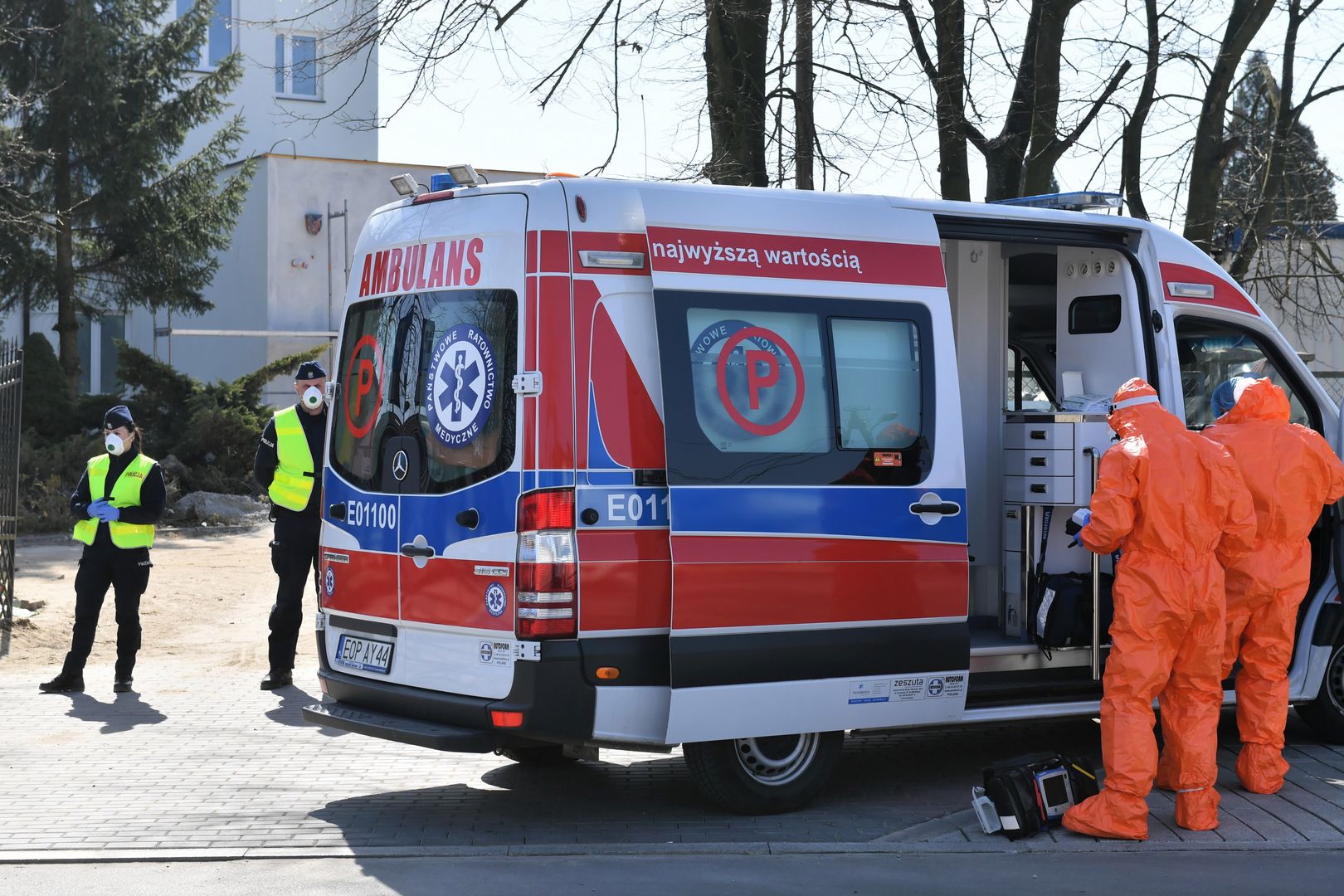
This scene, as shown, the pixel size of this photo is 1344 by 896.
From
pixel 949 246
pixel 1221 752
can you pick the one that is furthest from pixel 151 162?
pixel 1221 752

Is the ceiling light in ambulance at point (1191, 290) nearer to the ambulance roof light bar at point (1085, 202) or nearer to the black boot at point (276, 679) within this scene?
the ambulance roof light bar at point (1085, 202)

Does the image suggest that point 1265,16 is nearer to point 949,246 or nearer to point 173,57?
point 949,246

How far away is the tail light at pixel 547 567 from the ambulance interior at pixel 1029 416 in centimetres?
210

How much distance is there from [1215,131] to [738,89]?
18.2 feet

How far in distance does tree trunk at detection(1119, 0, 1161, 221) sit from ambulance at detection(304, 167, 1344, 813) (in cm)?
911

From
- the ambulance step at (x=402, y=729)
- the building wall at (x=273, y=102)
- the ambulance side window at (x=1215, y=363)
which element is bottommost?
the ambulance step at (x=402, y=729)

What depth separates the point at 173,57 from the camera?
24844 mm

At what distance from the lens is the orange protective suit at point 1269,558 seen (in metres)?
6.95

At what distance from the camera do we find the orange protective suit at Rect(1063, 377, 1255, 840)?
6242mm

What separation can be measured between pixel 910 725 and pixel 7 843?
373 centimetres

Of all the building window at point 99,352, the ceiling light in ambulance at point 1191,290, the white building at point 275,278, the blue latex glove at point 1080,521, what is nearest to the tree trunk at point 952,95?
the ceiling light in ambulance at point 1191,290

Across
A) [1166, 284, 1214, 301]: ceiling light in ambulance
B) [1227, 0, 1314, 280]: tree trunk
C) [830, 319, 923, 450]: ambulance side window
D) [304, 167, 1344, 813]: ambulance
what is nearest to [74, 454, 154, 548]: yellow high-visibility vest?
[304, 167, 1344, 813]: ambulance

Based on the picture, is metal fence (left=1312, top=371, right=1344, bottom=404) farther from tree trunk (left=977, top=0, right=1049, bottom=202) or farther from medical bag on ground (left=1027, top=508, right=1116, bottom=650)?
medical bag on ground (left=1027, top=508, right=1116, bottom=650)

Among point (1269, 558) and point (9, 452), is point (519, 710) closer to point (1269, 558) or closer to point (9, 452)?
point (1269, 558)
